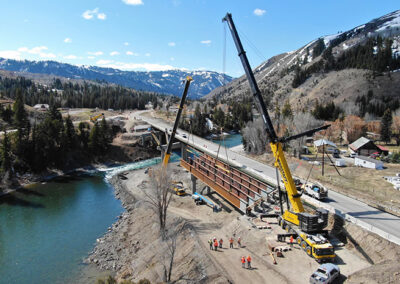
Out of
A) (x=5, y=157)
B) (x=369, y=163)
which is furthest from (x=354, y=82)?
(x=5, y=157)

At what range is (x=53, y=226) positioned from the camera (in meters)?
34.0

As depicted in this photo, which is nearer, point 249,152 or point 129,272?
point 129,272

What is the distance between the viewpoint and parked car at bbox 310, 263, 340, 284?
16.1m

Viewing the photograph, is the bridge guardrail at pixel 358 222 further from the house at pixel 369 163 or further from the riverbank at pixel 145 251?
the house at pixel 369 163

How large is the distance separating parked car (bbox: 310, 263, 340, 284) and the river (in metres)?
19.7

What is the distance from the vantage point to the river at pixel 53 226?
25266 mm

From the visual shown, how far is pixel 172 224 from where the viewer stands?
29.3 m

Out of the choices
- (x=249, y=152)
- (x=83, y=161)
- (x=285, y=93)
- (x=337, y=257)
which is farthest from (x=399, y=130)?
(x=285, y=93)

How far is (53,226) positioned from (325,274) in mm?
→ 31558

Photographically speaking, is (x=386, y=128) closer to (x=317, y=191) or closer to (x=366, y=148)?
(x=366, y=148)

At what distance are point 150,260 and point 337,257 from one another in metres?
15.4

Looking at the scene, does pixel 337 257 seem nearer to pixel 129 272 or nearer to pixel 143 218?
pixel 129 272

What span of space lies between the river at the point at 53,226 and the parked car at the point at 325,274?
64.7ft

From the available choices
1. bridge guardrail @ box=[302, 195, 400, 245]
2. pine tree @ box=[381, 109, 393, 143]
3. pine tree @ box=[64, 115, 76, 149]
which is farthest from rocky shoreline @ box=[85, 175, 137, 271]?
pine tree @ box=[381, 109, 393, 143]
